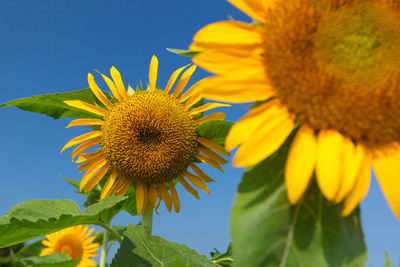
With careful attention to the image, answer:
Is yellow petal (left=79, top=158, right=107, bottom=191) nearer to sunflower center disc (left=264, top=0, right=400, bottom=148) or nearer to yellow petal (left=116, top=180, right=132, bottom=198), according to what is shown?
yellow petal (left=116, top=180, right=132, bottom=198)

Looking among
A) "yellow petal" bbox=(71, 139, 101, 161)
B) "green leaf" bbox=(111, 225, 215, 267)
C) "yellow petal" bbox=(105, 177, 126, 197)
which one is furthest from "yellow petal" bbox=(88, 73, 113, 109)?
"green leaf" bbox=(111, 225, 215, 267)

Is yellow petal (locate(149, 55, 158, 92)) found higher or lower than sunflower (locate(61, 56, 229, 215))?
higher

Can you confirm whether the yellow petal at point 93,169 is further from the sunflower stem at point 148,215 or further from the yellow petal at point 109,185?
the sunflower stem at point 148,215

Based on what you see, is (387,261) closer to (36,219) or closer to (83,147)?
(36,219)

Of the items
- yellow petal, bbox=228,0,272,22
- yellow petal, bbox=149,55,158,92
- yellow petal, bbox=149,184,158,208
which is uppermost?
yellow petal, bbox=149,55,158,92

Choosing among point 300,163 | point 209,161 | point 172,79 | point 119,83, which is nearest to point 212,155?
point 209,161

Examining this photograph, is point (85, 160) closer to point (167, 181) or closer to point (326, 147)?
point (167, 181)

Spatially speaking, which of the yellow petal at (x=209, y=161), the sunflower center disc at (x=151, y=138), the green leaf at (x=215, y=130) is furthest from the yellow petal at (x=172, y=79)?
the yellow petal at (x=209, y=161)

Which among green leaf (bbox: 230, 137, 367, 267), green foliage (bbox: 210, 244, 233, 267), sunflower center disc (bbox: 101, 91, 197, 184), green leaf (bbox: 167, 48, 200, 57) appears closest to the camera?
green leaf (bbox: 230, 137, 367, 267)
